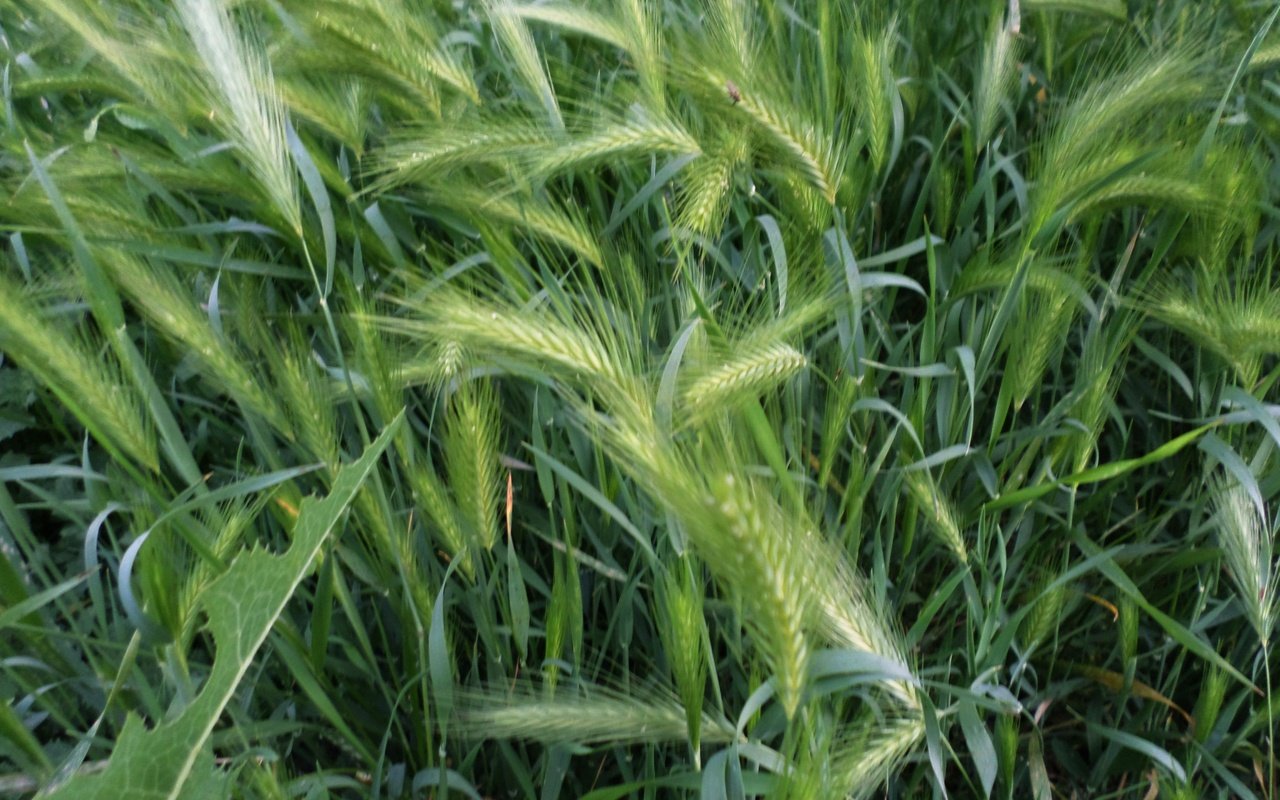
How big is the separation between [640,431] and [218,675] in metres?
0.36

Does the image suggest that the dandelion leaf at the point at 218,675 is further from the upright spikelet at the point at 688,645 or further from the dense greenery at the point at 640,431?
the upright spikelet at the point at 688,645

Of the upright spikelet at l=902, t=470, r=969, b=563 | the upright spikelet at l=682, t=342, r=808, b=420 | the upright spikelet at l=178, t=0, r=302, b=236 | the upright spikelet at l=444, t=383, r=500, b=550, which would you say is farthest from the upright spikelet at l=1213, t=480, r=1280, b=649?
the upright spikelet at l=178, t=0, r=302, b=236

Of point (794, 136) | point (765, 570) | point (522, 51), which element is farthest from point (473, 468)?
Result: point (522, 51)

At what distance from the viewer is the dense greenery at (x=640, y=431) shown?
818 mm

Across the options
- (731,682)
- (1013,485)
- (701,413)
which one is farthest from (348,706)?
(1013,485)

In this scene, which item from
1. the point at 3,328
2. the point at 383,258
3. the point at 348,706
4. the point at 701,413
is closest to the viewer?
the point at 701,413

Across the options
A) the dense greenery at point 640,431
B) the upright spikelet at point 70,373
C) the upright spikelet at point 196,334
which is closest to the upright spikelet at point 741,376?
the dense greenery at point 640,431

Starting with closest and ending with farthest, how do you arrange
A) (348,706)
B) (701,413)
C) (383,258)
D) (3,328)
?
(701,413)
(3,328)
(348,706)
(383,258)

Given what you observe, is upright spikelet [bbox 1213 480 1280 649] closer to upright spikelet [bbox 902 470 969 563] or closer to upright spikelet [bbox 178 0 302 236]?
upright spikelet [bbox 902 470 969 563]

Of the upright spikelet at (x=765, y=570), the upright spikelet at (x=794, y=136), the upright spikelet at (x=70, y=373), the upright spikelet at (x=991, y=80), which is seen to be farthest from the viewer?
the upright spikelet at (x=991, y=80)

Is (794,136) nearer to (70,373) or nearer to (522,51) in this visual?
(522,51)

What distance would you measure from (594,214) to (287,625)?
0.76 meters

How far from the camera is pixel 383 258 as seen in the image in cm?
131

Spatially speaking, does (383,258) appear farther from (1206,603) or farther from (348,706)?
(1206,603)
